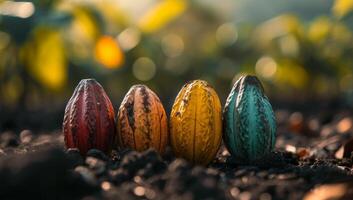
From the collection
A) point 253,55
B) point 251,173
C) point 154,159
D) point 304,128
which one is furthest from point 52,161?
point 253,55

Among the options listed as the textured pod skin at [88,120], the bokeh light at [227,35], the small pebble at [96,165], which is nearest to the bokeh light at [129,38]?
the bokeh light at [227,35]

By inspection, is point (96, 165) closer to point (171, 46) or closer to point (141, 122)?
point (141, 122)

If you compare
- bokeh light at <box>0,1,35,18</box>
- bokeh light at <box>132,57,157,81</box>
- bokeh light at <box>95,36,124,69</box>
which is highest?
bokeh light at <box>0,1,35,18</box>

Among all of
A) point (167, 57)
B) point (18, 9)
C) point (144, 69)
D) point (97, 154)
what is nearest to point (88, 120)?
point (97, 154)

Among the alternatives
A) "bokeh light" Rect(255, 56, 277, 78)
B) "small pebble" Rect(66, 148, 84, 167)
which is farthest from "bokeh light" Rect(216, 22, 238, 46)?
"small pebble" Rect(66, 148, 84, 167)

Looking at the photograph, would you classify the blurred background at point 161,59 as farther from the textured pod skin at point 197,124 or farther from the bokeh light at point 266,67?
the textured pod skin at point 197,124

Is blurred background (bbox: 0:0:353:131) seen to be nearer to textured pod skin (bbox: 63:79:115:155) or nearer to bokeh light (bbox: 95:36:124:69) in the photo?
bokeh light (bbox: 95:36:124:69)
